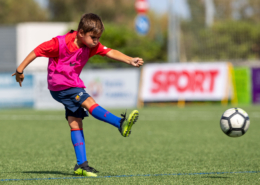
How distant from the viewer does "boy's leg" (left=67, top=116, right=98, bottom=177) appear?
5.18 m

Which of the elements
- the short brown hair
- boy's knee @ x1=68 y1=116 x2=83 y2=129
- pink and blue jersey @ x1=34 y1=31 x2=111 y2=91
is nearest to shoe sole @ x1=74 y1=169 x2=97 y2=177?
boy's knee @ x1=68 y1=116 x2=83 y2=129

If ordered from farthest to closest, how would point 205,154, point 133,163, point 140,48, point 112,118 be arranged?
point 140,48, point 205,154, point 133,163, point 112,118

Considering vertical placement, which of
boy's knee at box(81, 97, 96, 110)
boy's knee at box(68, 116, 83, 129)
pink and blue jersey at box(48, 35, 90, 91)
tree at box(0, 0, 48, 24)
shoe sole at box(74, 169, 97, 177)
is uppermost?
tree at box(0, 0, 48, 24)

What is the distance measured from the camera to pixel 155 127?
1136 cm

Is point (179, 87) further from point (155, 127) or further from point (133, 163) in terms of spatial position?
point (133, 163)

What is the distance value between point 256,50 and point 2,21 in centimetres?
3925

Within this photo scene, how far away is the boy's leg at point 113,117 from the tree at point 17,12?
54334mm

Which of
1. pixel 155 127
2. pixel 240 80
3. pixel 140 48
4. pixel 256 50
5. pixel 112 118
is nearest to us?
pixel 112 118

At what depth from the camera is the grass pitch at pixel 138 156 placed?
16.4 ft

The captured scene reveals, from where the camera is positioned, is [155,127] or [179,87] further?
[179,87]

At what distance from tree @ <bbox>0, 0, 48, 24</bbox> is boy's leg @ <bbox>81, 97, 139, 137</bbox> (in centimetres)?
5433

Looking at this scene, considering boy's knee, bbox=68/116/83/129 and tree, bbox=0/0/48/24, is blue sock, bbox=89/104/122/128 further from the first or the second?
tree, bbox=0/0/48/24

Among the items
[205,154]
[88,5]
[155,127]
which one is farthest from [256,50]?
[88,5]

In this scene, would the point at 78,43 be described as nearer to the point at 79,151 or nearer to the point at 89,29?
the point at 89,29
